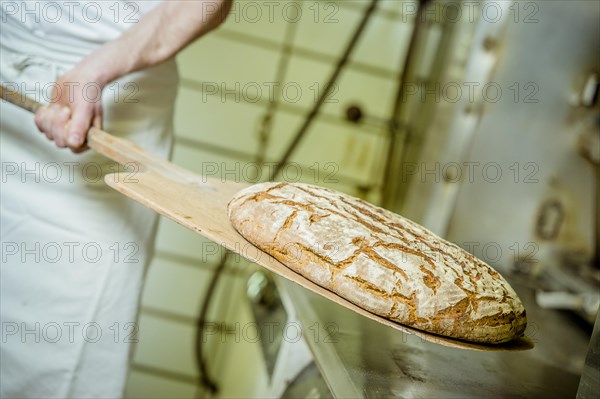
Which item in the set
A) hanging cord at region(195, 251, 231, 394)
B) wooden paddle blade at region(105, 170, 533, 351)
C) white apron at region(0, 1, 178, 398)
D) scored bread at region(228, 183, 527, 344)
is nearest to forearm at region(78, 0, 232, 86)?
white apron at region(0, 1, 178, 398)

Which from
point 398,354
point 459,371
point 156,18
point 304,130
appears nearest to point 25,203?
point 156,18

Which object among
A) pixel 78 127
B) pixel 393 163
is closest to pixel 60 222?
pixel 78 127

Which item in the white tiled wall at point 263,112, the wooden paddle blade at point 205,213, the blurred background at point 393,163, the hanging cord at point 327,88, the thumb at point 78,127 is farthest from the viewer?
the white tiled wall at point 263,112

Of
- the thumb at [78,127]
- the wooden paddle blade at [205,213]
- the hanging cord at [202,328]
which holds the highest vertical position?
the thumb at [78,127]

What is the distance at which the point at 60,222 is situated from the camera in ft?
4.26

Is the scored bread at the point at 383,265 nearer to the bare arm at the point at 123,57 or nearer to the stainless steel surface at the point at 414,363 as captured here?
the stainless steel surface at the point at 414,363

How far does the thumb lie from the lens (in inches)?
43.5

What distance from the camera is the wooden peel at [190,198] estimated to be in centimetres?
86

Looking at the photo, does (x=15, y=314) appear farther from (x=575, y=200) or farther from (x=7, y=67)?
(x=575, y=200)

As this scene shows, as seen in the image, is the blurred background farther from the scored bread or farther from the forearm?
the forearm

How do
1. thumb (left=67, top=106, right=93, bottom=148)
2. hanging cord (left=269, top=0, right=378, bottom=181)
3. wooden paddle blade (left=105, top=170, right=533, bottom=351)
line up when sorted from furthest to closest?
1. hanging cord (left=269, top=0, right=378, bottom=181)
2. thumb (left=67, top=106, right=93, bottom=148)
3. wooden paddle blade (left=105, top=170, right=533, bottom=351)

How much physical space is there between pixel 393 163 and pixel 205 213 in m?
1.57

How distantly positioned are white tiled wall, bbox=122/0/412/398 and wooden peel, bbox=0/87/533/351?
126 centimetres

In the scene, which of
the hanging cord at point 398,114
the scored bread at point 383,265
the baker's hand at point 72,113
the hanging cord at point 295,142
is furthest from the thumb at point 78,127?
the hanging cord at point 398,114
